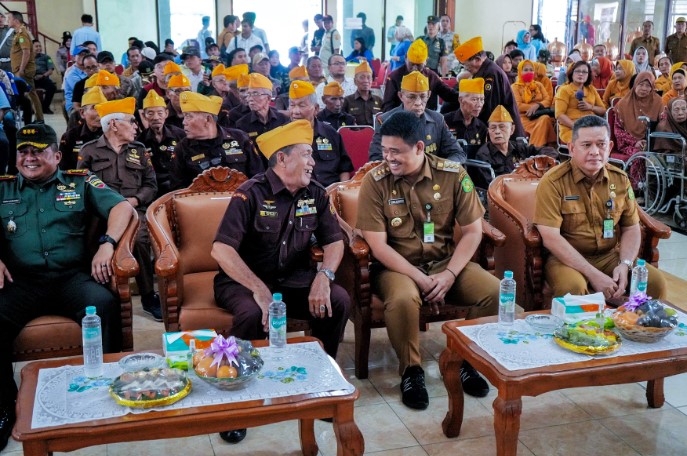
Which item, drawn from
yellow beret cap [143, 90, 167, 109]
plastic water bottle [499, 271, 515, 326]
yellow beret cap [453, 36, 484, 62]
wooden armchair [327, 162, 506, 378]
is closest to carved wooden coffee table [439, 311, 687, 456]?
plastic water bottle [499, 271, 515, 326]

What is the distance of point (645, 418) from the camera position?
8.75 feet

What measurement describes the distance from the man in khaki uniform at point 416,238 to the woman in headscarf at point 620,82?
5.45m

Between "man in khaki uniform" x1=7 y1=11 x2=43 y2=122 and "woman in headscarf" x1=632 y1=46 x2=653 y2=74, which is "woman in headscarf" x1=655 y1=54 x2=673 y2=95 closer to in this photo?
"woman in headscarf" x1=632 y1=46 x2=653 y2=74

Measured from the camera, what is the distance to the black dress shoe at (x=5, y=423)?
242 cm

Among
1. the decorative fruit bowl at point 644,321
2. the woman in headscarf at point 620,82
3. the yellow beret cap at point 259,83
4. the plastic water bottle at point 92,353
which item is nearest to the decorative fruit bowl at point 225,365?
the plastic water bottle at point 92,353

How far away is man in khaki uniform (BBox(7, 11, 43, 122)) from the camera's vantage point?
31.2ft

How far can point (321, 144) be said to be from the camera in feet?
14.1

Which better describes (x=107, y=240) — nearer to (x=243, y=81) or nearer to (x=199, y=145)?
(x=199, y=145)

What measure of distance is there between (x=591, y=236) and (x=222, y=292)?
1.59m

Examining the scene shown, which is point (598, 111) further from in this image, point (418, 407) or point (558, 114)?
point (418, 407)

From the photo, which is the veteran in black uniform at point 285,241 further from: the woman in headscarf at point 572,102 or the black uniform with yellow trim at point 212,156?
the woman in headscarf at point 572,102

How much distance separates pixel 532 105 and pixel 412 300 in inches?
213

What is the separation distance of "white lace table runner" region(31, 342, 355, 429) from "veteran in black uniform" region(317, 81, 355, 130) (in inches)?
144

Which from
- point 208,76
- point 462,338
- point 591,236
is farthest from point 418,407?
point 208,76
